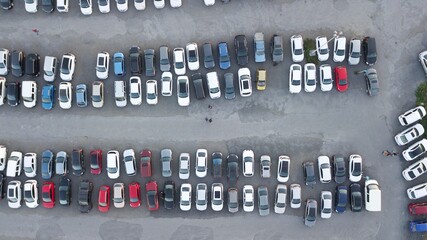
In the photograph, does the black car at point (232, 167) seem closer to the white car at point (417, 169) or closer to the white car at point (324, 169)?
the white car at point (324, 169)

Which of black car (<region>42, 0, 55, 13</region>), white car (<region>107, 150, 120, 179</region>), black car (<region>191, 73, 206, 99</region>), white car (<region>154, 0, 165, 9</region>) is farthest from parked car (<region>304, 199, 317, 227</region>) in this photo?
black car (<region>42, 0, 55, 13</region>)

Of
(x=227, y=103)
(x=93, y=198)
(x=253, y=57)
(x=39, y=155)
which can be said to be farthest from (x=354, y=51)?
(x=39, y=155)

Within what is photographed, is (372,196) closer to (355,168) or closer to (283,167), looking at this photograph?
(355,168)

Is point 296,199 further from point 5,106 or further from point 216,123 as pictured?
point 5,106

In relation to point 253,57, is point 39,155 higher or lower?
lower

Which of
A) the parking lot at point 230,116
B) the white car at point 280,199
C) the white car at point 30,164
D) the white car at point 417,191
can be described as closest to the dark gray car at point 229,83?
the parking lot at point 230,116

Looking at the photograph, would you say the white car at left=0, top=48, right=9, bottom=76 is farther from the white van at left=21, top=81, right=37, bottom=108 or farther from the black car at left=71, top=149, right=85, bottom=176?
the black car at left=71, top=149, right=85, bottom=176
